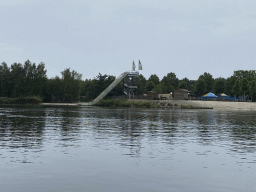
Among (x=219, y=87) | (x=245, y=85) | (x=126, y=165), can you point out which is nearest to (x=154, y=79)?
(x=219, y=87)

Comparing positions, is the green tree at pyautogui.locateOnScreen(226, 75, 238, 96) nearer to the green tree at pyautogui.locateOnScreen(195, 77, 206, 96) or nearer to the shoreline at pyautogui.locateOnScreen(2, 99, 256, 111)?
the green tree at pyautogui.locateOnScreen(195, 77, 206, 96)

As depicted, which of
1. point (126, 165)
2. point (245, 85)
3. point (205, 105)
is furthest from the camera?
point (245, 85)

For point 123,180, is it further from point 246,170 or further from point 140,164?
point 246,170

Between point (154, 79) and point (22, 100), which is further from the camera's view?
point (154, 79)

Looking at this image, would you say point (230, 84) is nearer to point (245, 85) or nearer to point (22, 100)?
point (245, 85)

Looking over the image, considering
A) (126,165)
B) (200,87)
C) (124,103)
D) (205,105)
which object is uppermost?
(200,87)

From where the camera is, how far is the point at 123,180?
1205cm

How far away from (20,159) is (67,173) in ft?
12.5

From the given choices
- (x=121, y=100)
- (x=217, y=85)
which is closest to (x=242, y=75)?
(x=217, y=85)

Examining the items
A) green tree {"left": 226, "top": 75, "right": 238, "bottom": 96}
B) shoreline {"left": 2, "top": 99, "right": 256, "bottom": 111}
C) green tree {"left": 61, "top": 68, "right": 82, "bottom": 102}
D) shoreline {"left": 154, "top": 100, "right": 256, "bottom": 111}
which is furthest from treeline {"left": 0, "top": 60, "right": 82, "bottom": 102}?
green tree {"left": 226, "top": 75, "right": 238, "bottom": 96}

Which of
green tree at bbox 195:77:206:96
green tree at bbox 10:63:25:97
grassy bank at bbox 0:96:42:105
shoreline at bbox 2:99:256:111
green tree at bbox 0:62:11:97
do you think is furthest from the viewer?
green tree at bbox 195:77:206:96

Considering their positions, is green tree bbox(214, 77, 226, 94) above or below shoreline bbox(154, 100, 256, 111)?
above

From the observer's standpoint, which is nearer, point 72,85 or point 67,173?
point 67,173

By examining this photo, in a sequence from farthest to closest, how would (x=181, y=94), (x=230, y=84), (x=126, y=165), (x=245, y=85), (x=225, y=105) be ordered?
(x=230, y=84) < (x=181, y=94) < (x=245, y=85) < (x=225, y=105) < (x=126, y=165)
